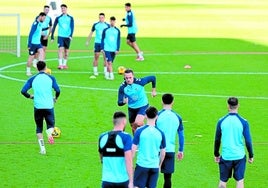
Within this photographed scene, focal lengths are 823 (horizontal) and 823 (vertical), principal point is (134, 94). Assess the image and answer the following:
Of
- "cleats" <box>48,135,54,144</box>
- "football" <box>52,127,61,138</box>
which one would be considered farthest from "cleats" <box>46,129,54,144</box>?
"football" <box>52,127,61,138</box>

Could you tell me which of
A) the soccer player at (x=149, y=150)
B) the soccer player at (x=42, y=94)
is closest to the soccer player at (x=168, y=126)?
the soccer player at (x=149, y=150)

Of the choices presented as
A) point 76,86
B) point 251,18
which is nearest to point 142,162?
point 76,86

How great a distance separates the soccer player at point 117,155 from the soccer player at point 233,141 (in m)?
2.52

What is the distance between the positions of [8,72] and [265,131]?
13.3 metres

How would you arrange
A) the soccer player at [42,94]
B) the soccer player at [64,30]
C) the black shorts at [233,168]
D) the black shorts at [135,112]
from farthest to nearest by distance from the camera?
the soccer player at [64,30], the black shorts at [135,112], the soccer player at [42,94], the black shorts at [233,168]

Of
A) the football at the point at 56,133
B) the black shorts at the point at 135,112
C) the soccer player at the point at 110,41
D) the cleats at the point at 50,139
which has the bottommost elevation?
the cleats at the point at 50,139

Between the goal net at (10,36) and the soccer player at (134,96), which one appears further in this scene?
the goal net at (10,36)

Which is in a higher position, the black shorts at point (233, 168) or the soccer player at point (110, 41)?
the soccer player at point (110, 41)

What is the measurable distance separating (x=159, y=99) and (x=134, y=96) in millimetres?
7405

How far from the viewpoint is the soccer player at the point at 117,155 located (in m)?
13.2


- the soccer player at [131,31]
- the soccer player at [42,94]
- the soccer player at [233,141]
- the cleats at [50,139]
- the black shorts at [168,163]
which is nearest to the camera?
the soccer player at [233,141]

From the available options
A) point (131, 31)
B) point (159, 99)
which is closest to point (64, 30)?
point (131, 31)

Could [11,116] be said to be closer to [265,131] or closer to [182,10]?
[265,131]

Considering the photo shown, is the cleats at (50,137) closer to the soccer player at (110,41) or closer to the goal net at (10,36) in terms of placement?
the soccer player at (110,41)
